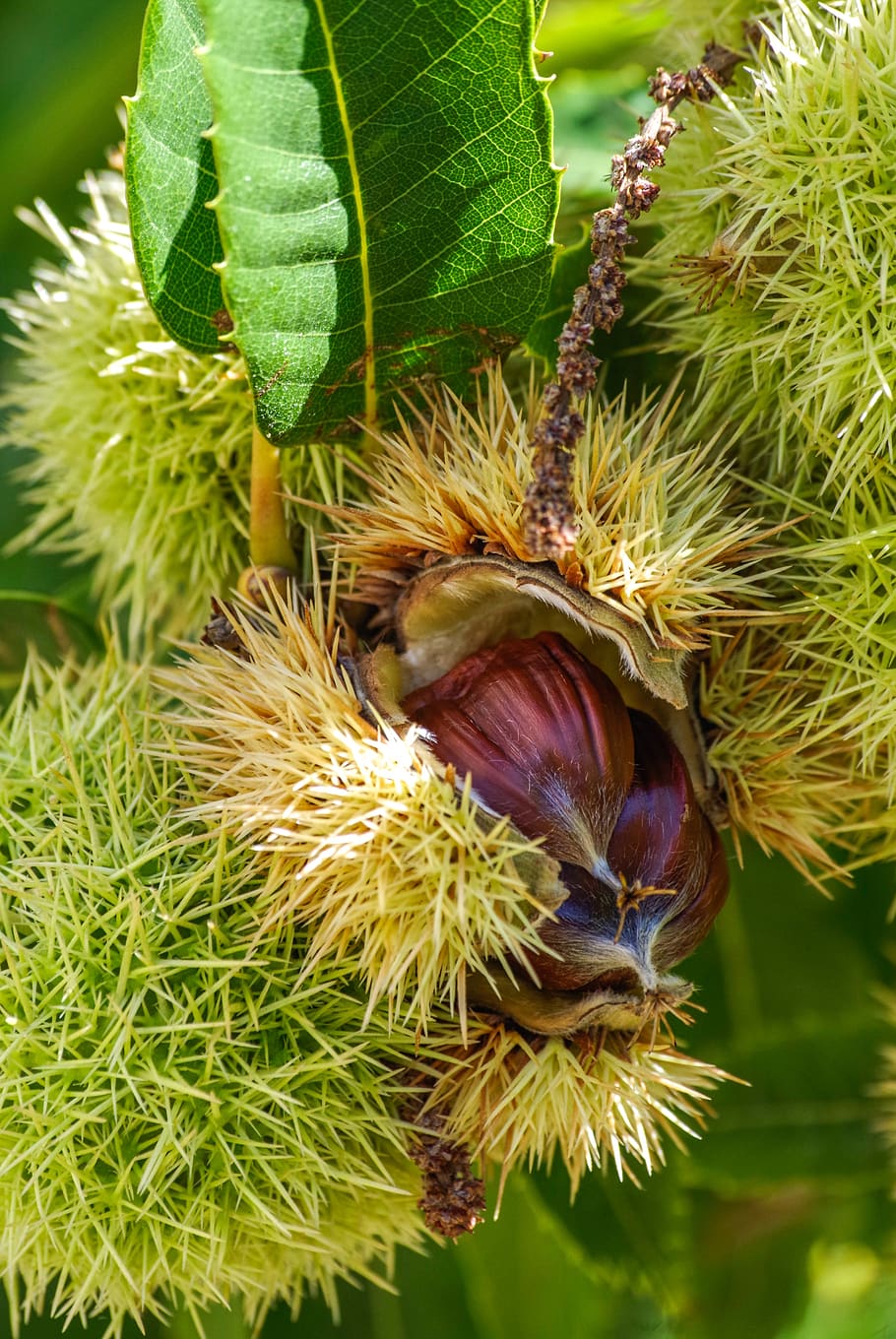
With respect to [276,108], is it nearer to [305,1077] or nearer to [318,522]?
[318,522]

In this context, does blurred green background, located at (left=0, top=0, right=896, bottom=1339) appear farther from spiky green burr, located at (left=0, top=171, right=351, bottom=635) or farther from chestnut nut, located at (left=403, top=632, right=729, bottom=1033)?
chestnut nut, located at (left=403, top=632, right=729, bottom=1033)

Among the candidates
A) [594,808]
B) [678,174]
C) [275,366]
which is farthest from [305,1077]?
[678,174]

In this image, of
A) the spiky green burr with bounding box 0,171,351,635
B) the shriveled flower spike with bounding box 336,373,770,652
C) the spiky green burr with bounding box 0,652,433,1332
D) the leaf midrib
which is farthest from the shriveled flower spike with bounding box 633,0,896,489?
the spiky green burr with bounding box 0,652,433,1332

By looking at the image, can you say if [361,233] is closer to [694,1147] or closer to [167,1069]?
[167,1069]

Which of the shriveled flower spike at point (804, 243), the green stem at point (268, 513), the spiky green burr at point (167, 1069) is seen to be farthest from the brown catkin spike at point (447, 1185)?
the shriveled flower spike at point (804, 243)

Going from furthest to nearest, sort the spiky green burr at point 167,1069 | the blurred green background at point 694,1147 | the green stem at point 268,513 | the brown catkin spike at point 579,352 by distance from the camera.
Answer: the blurred green background at point 694,1147 < the green stem at point 268,513 < the spiky green burr at point 167,1069 < the brown catkin spike at point 579,352

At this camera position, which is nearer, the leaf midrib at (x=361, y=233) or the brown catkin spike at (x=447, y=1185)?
the leaf midrib at (x=361, y=233)

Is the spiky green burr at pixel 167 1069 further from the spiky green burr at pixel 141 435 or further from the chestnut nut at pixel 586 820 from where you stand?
the spiky green burr at pixel 141 435

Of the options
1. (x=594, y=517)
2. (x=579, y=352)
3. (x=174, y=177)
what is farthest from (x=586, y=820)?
(x=174, y=177)
